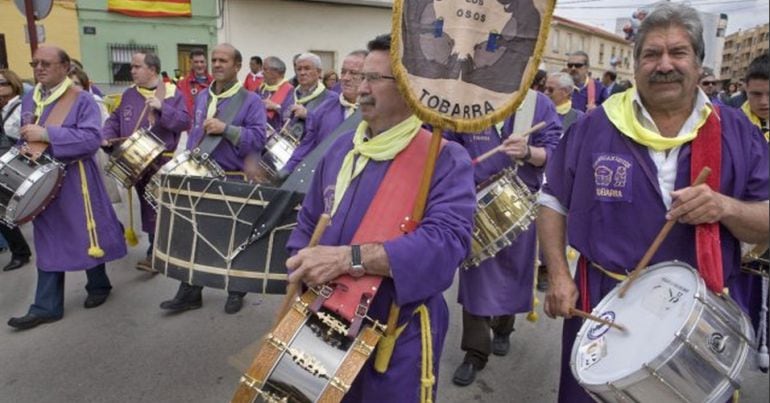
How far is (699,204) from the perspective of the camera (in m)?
1.81

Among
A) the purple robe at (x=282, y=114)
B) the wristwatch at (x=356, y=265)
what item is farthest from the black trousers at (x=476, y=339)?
the purple robe at (x=282, y=114)

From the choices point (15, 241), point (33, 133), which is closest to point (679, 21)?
point (33, 133)

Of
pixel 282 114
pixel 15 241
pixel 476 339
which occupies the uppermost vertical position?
pixel 282 114

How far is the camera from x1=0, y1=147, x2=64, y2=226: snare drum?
13.2ft

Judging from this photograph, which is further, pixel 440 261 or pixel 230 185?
pixel 230 185

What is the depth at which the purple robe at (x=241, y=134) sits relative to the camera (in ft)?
15.3

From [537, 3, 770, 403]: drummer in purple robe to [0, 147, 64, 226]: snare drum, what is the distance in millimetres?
3626

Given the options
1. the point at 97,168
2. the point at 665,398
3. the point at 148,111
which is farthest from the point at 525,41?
the point at 148,111

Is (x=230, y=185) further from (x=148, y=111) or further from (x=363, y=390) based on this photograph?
(x=148, y=111)

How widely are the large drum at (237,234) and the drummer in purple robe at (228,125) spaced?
173cm

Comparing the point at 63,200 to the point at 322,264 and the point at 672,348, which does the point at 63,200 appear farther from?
the point at 672,348

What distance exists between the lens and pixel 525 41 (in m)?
1.94

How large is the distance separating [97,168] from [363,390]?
3.48 meters

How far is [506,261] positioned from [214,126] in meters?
2.45
